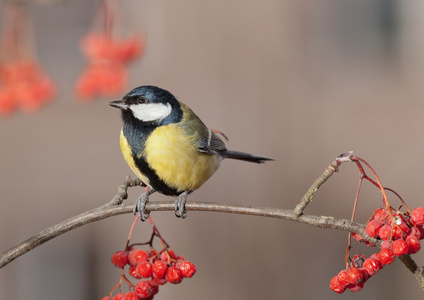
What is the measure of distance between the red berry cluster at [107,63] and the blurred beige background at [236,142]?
2.56 m

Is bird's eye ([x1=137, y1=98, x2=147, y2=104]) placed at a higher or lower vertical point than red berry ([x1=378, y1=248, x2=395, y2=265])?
higher

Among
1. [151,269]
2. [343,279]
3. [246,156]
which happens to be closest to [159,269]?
[151,269]

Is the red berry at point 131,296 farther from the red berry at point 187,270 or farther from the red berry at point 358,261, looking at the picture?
the red berry at point 358,261

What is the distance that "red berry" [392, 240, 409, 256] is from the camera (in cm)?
126

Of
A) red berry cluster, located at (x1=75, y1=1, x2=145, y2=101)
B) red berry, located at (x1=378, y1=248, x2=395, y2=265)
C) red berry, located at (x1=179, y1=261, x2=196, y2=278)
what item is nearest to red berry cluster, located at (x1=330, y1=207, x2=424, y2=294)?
red berry, located at (x1=378, y1=248, x2=395, y2=265)

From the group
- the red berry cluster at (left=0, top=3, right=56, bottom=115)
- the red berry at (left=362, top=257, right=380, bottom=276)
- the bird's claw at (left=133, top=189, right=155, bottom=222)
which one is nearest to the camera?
the red berry at (left=362, top=257, right=380, bottom=276)

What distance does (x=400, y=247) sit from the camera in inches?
49.9

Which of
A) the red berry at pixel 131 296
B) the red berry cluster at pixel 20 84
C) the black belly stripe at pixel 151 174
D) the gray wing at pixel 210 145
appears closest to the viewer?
the red berry at pixel 131 296

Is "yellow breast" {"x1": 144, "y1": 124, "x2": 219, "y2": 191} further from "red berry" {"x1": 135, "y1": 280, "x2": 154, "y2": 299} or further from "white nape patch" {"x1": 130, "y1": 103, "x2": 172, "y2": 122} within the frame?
"red berry" {"x1": 135, "y1": 280, "x2": 154, "y2": 299}

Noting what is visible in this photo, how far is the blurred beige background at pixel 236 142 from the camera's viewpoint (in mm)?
5898

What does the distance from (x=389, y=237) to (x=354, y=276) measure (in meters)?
0.12

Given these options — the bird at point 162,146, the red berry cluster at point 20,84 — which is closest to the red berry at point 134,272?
the bird at point 162,146

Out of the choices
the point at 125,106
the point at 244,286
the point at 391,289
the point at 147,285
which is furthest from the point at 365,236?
the point at 391,289

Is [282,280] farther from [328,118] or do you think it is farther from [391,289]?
[328,118]
